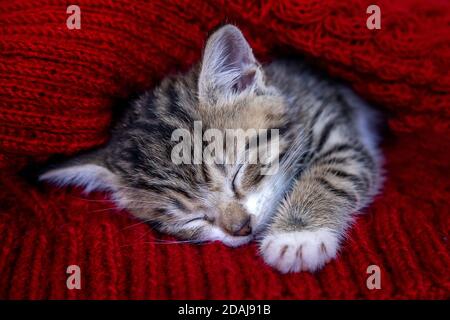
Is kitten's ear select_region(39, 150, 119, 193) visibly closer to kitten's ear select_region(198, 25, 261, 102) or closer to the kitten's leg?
kitten's ear select_region(198, 25, 261, 102)

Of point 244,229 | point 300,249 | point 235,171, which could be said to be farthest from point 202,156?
point 300,249

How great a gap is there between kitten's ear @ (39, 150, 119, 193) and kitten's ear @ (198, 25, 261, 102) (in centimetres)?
30

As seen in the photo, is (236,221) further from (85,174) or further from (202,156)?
(85,174)

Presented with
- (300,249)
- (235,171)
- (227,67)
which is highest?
(227,67)

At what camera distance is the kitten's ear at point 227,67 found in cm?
100

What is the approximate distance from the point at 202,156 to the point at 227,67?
9.2 inches

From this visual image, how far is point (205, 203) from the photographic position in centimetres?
104

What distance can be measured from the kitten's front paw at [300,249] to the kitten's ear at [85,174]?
1.41 feet

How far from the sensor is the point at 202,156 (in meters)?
1.01

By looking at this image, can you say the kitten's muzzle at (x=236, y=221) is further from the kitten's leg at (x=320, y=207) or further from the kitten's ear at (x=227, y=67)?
the kitten's ear at (x=227, y=67)

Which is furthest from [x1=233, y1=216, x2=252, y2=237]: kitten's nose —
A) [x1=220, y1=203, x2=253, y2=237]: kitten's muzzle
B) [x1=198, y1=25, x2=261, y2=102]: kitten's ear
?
[x1=198, y1=25, x2=261, y2=102]: kitten's ear
